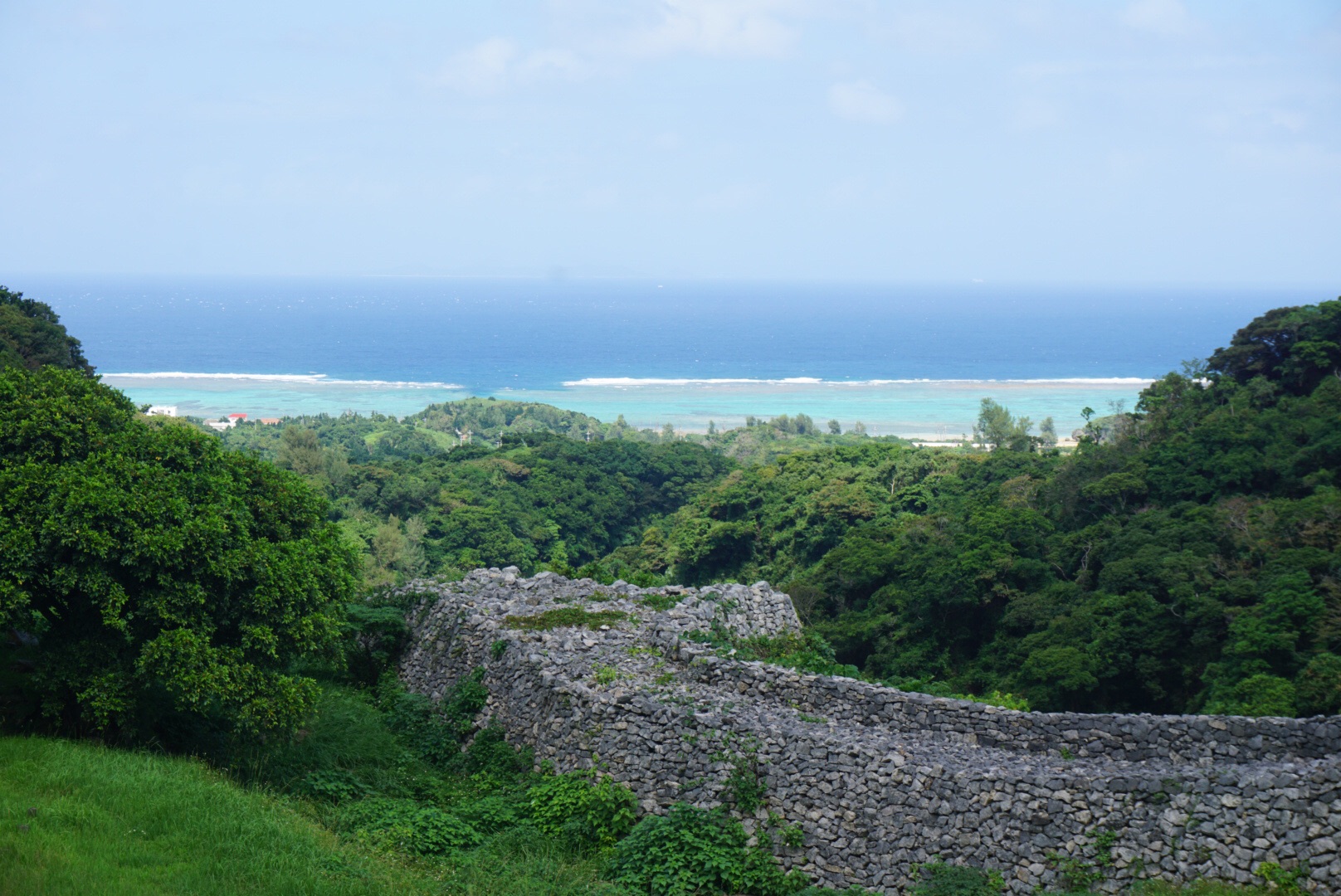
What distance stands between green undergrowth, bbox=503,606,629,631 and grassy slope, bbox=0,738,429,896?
4.82 metres

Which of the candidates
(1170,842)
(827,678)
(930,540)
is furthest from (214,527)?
(930,540)

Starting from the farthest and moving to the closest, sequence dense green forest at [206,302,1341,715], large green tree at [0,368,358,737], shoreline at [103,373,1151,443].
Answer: shoreline at [103,373,1151,443], dense green forest at [206,302,1341,715], large green tree at [0,368,358,737]

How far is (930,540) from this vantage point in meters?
25.3

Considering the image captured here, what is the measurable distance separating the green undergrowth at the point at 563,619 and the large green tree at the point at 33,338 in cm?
1961

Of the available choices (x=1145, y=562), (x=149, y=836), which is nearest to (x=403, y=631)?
(x=149, y=836)

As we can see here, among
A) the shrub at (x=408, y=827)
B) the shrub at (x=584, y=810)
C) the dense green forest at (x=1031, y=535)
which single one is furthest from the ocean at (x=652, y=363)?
Answer: the shrub at (x=408, y=827)

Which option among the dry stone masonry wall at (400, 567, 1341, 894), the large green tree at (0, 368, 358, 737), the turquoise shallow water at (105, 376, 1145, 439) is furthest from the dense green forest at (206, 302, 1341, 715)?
the turquoise shallow water at (105, 376, 1145, 439)

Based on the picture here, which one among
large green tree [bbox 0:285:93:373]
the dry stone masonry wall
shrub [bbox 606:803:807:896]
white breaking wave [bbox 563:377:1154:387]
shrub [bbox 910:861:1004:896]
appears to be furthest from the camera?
white breaking wave [bbox 563:377:1154:387]

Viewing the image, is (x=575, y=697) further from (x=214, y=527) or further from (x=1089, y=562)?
(x=1089, y=562)

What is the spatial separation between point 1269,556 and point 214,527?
1656cm

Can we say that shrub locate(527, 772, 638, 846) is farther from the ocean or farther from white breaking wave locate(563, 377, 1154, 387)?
white breaking wave locate(563, 377, 1154, 387)

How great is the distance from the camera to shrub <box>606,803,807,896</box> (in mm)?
10023

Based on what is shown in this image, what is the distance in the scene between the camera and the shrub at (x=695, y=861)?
10.0 metres

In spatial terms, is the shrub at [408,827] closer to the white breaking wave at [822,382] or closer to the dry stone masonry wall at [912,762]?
the dry stone masonry wall at [912,762]
